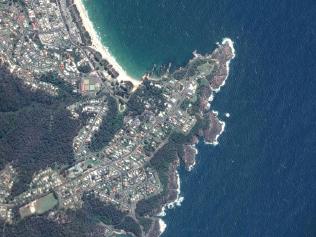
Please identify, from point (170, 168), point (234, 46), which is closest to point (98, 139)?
point (170, 168)

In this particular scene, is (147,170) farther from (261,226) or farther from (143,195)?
(261,226)

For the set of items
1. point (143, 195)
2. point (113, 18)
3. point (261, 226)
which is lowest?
point (261, 226)

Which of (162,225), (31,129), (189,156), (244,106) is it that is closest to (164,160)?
(189,156)

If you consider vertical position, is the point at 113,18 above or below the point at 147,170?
above

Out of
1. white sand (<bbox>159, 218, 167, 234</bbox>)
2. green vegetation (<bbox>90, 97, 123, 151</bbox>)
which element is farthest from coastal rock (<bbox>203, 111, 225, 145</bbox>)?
white sand (<bbox>159, 218, 167, 234</bbox>)

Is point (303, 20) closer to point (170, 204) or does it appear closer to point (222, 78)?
point (222, 78)

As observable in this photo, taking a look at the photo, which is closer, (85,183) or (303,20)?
(85,183)
